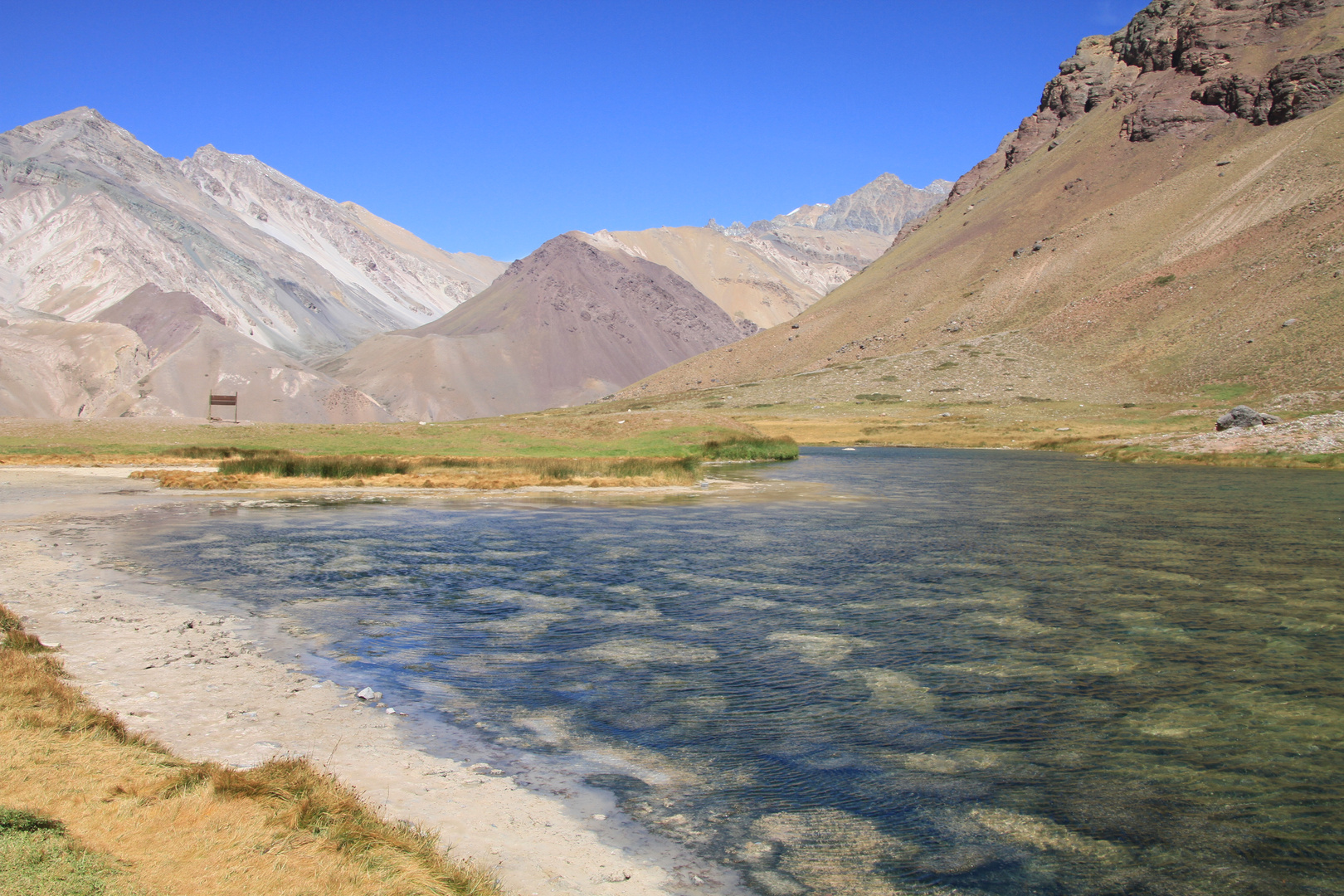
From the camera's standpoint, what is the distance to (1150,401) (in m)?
108

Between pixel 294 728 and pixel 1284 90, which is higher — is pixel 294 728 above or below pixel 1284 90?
below

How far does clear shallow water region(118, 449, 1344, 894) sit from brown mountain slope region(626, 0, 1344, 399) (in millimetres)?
85986

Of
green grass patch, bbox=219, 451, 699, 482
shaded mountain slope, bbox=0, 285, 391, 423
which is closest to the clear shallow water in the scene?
green grass patch, bbox=219, 451, 699, 482

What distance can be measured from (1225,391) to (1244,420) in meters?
34.5

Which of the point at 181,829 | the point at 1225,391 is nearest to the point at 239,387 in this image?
the point at 1225,391

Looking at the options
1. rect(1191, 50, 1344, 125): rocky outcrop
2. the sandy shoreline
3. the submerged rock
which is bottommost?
the sandy shoreline

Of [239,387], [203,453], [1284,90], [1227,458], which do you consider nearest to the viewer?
[203,453]

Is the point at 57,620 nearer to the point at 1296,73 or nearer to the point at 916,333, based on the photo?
the point at 916,333

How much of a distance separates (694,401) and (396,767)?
142 meters

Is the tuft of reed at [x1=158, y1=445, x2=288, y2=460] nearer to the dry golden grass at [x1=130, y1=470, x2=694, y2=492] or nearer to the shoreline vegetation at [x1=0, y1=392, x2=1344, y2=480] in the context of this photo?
the shoreline vegetation at [x1=0, y1=392, x2=1344, y2=480]

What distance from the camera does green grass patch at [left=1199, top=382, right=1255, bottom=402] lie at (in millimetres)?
97625

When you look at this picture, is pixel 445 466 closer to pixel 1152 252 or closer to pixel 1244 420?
pixel 1244 420

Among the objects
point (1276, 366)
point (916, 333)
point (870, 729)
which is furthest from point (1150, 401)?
point (870, 729)

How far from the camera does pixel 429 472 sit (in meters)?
51.8
